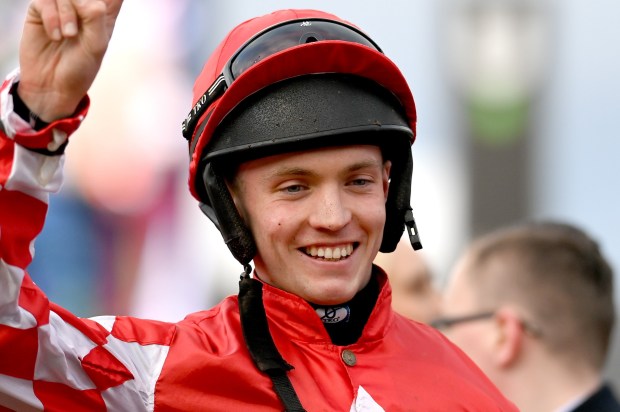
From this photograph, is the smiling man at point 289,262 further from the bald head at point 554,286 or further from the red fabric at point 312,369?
the bald head at point 554,286

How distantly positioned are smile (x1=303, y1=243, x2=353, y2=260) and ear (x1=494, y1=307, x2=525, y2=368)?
2014 millimetres

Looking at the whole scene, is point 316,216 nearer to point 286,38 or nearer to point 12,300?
point 286,38

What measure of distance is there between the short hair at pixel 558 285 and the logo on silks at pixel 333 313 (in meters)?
1.97

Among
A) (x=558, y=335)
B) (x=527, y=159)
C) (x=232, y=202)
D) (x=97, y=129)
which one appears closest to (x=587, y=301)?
(x=558, y=335)

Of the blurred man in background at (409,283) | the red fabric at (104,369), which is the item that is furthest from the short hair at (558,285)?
the red fabric at (104,369)

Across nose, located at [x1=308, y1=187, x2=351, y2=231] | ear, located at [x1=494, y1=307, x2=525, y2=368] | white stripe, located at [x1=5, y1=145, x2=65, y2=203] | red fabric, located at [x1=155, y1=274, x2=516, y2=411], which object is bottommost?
ear, located at [x1=494, y1=307, x2=525, y2=368]

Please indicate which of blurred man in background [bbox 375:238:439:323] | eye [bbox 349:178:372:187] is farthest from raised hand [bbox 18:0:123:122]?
blurred man in background [bbox 375:238:439:323]

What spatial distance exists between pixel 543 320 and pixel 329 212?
2.23 meters

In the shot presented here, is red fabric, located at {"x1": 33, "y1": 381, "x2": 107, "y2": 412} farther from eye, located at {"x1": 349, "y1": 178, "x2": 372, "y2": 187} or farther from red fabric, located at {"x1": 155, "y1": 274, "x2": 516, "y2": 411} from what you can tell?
eye, located at {"x1": 349, "y1": 178, "x2": 372, "y2": 187}

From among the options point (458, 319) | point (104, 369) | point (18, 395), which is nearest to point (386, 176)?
point (104, 369)

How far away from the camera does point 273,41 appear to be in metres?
3.75

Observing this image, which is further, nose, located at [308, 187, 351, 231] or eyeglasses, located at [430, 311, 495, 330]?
eyeglasses, located at [430, 311, 495, 330]

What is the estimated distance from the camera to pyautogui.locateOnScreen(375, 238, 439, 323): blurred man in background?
6430mm

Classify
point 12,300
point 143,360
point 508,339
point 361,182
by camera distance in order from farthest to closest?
1. point 508,339
2. point 361,182
3. point 143,360
4. point 12,300
